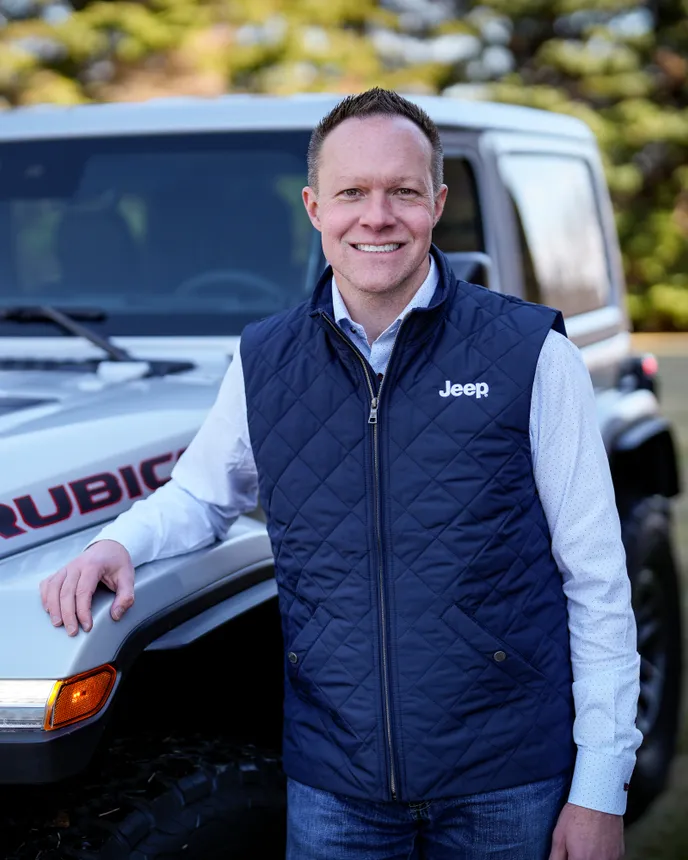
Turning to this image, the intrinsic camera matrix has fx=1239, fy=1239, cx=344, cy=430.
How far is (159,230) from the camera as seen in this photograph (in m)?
3.11

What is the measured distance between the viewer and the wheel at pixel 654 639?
3.80 m

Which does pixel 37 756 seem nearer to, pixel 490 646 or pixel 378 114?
pixel 490 646

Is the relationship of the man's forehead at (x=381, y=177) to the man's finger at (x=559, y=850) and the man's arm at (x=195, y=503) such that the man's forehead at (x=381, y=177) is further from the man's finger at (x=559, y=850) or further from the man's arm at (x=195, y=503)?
the man's finger at (x=559, y=850)

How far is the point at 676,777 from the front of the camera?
4117 millimetres

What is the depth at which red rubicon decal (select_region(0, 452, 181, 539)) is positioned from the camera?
2094 mm

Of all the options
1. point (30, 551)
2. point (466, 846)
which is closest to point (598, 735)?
point (466, 846)

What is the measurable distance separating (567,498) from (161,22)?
69.6ft

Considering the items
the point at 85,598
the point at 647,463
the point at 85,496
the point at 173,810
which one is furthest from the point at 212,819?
the point at 647,463

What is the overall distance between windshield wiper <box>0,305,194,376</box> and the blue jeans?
1151mm

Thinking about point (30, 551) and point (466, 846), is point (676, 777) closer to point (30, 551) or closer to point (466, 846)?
point (466, 846)

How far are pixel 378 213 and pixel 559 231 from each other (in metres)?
2.14

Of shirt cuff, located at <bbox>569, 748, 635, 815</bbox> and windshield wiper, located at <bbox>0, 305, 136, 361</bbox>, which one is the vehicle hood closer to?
windshield wiper, located at <bbox>0, 305, 136, 361</bbox>

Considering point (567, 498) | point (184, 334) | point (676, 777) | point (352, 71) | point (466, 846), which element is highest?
point (352, 71)

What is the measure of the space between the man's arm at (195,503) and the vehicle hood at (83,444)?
0.44 ft
